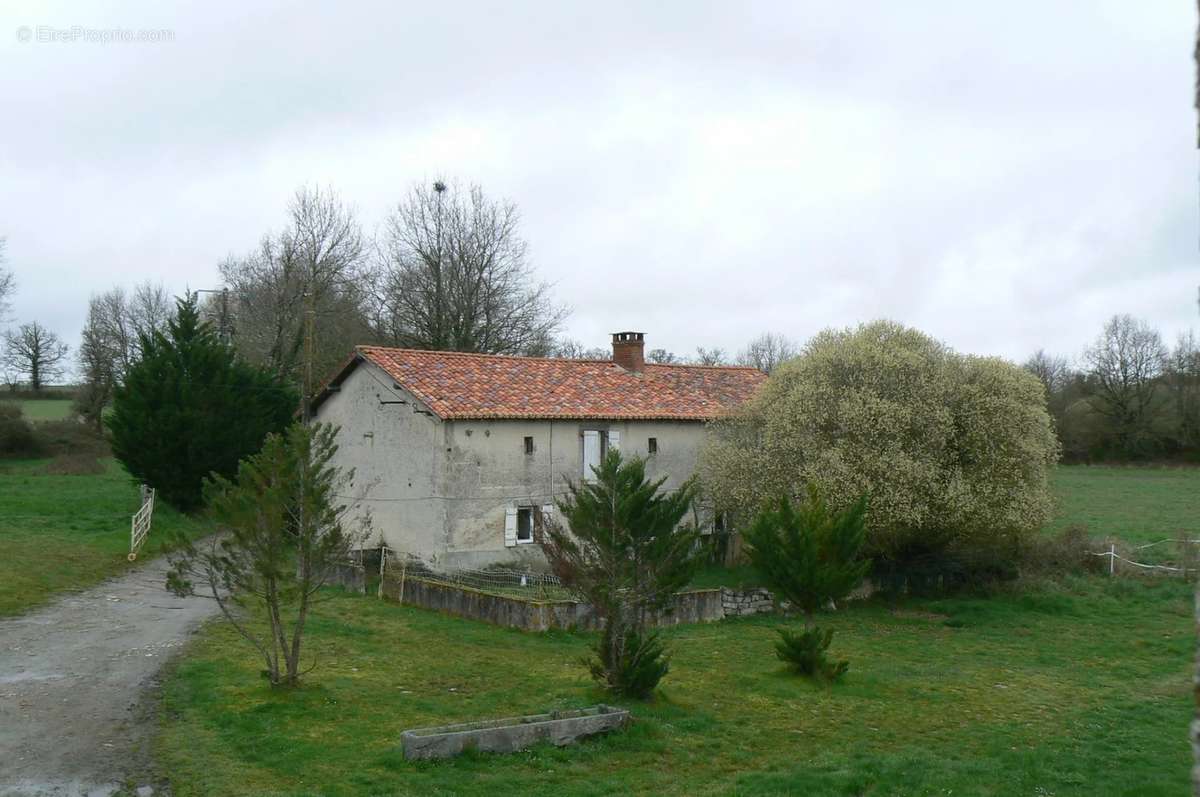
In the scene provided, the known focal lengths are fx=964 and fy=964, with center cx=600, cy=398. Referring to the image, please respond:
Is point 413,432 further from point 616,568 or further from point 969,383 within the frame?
point 969,383

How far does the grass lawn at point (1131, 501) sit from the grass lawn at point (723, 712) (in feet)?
29.7

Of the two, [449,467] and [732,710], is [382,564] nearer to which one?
[449,467]

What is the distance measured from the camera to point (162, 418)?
30609mm

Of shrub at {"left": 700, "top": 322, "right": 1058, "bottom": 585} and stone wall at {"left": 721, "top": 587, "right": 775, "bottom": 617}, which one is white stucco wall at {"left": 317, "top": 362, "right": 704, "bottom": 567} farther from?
stone wall at {"left": 721, "top": 587, "right": 775, "bottom": 617}

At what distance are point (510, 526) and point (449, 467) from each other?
2.48m

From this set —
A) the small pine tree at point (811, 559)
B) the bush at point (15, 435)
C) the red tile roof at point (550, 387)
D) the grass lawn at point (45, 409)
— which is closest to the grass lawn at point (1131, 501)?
the red tile roof at point (550, 387)

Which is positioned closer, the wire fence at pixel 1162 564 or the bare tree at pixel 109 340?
the wire fence at pixel 1162 564

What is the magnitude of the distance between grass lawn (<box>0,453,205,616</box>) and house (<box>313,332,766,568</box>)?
5.23 m

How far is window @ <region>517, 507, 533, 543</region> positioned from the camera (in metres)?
26.4

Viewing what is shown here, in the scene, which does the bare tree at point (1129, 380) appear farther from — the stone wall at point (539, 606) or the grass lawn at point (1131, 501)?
the stone wall at point (539, 606)

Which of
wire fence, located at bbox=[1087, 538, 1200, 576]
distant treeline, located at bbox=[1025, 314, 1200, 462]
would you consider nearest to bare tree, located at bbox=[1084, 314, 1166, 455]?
distant treeline, located at bbox=[1025, 314, 1200, 462]

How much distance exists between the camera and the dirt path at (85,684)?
1061cm

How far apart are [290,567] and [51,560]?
12.7 metres

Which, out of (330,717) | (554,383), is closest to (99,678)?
(330,717)
